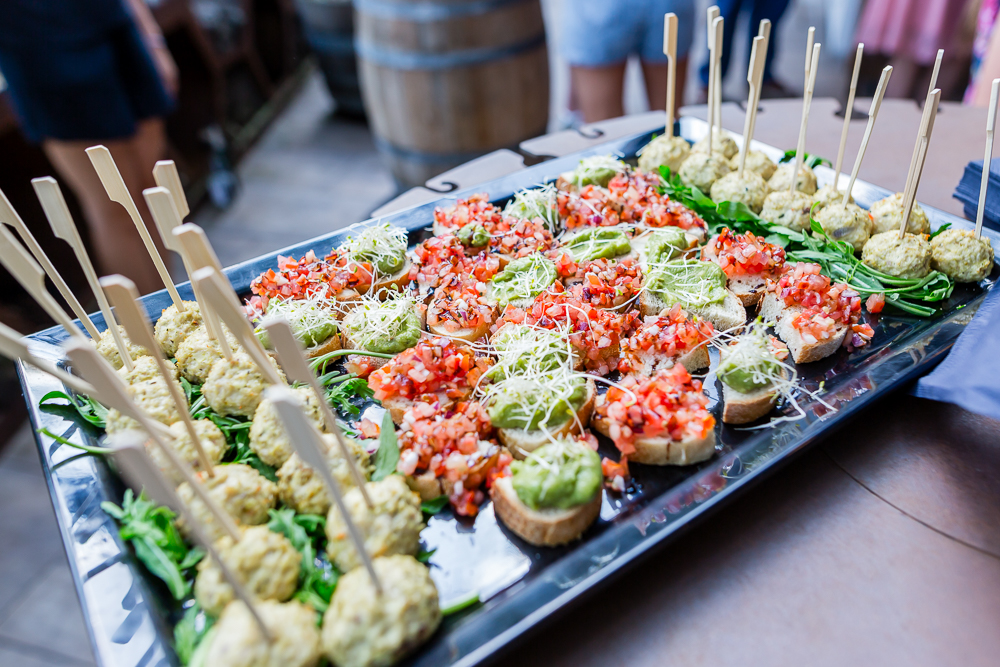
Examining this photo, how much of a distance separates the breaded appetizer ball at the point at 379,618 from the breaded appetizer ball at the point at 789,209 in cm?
→ 194

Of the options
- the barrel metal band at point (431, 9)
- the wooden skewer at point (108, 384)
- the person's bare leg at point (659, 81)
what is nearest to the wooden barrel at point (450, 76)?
the barrel metal band at point (431, 9)

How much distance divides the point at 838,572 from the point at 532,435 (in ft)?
2.59

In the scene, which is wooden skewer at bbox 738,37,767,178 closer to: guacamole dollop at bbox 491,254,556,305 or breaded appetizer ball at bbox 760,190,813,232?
breaded appetizer ball at bbox 760,190,813,232

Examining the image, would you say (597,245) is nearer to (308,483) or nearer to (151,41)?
(308,483)

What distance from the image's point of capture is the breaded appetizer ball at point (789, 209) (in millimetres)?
2406

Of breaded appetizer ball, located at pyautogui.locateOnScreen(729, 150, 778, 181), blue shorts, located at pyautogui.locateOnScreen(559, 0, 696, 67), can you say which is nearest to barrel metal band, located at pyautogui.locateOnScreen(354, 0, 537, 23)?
blue shorts, located at pyautogui.locateOnScreen(559, 0, 696, 67)

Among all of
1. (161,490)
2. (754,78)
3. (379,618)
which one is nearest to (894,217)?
(754,78)

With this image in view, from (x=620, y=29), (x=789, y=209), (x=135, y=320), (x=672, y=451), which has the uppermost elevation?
(x=620, y=29)

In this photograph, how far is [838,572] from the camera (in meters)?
1.46

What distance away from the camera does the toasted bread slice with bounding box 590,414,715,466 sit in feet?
5.32

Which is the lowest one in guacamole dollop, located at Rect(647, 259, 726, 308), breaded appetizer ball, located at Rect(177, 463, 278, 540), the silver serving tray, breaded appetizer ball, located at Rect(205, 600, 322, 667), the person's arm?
the silver serving tray

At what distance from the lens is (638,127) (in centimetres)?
338

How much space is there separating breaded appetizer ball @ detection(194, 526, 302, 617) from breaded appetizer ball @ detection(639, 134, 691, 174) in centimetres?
218

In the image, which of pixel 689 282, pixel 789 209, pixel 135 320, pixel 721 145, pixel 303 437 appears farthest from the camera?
pixel 721 145
